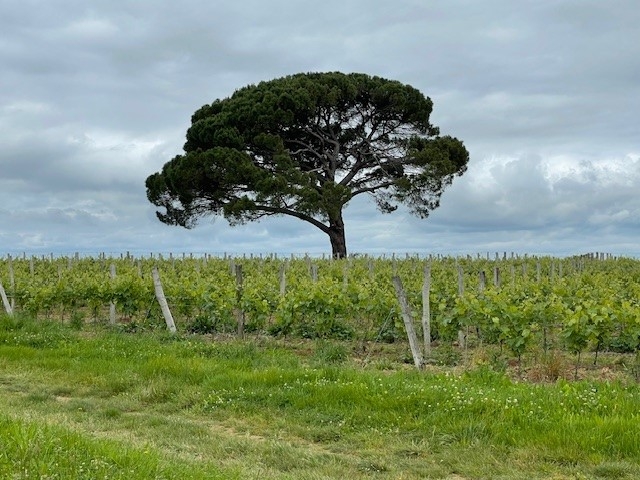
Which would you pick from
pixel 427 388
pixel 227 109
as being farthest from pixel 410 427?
pixel 227 109

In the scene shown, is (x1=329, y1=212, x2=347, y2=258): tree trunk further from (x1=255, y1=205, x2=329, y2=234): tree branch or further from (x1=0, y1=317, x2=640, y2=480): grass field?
(x1=0, y1=317, x2=640, y2=480): grass field

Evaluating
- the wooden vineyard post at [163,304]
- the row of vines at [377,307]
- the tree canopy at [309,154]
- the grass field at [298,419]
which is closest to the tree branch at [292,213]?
the tree canopy at [309,154]

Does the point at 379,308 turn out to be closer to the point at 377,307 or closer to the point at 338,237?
the point at 377,307

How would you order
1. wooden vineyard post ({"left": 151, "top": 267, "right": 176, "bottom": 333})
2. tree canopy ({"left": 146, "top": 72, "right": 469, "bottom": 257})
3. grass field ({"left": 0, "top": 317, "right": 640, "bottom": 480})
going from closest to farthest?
1. grass field ({"left": 0, "top": 317, "right": 640, "bottom": 480})
2. wooden vineyard post ({"left": 151, "top": 267, "right": 176, "bottom": 333})
3. tree canopy ({"left": 146, "top": 72, "right": 469, "bottom": 257})

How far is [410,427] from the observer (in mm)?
6891

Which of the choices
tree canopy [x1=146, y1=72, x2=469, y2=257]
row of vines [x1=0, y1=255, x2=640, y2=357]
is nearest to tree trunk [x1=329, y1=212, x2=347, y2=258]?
tree canopy [x1=146, y1=72, x2=469, y2=257]

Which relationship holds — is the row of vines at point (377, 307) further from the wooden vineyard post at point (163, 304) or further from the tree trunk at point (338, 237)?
the tree trunk at point (338, 237)

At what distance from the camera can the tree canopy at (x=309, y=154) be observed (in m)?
35.2

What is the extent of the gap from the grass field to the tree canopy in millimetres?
24445

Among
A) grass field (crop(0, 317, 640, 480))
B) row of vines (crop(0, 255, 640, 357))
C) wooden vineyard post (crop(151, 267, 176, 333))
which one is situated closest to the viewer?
grass field (crop(0, 317, 640, 480))

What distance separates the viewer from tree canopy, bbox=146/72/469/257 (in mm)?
35219

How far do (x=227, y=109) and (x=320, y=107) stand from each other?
4.98 metres

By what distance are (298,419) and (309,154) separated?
32263mm

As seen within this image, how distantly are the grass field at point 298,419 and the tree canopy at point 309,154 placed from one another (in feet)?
80.2
